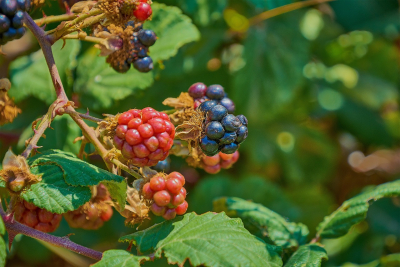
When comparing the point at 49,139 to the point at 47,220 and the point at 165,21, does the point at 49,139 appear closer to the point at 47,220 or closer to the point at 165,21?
the point at 47,220

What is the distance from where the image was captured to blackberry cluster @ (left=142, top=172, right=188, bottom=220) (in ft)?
3.97

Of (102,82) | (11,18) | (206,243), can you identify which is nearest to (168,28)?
(102,82)

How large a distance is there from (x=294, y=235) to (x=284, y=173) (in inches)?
53.3

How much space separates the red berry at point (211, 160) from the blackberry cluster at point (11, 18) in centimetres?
68

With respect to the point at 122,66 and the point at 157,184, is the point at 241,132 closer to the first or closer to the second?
the point at 157,184

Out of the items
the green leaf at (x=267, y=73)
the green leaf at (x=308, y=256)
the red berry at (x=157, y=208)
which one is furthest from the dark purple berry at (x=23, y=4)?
the green leaf at (x=267, y=73)

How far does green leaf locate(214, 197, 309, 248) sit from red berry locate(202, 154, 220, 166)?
263 millimetres

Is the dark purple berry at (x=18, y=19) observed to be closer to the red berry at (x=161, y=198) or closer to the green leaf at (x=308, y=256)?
the red berry at (x=161, y=198)

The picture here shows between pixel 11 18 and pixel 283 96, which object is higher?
pixel 11 18

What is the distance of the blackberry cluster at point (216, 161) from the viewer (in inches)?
58.1

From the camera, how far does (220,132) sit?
50.0 inches

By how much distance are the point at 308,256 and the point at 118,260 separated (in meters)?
0.63

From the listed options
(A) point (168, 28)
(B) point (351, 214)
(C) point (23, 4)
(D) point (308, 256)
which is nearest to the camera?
(C) point (23, 4)

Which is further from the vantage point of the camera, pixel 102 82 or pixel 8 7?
pixel 102 82
